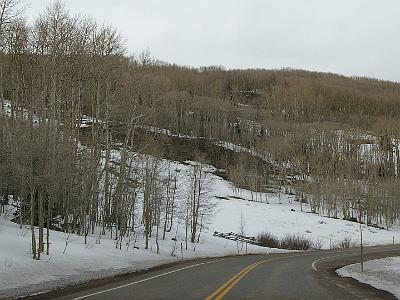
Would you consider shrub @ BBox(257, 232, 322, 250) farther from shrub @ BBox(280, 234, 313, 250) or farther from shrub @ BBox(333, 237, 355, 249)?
shrub @ BBox(333, 237, 355, 249)

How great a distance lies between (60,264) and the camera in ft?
52.5

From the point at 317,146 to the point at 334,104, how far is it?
155 feet

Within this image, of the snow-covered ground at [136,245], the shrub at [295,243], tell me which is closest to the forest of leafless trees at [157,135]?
the snow-covered ground at [136,245]

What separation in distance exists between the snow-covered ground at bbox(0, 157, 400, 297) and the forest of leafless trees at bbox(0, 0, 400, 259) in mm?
1160

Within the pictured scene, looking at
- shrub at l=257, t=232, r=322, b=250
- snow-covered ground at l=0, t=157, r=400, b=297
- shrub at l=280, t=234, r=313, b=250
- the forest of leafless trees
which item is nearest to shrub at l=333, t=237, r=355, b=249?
snow-covered ground at l=0, t=157, r=400, b=297

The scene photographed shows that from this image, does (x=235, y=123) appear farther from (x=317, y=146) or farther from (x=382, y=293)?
(x=382, y=293)

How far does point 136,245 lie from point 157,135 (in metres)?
57.1

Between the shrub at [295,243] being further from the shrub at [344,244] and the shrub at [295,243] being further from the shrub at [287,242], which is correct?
the shrub at [344,244]

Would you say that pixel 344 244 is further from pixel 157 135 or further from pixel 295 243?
pixel 157 135

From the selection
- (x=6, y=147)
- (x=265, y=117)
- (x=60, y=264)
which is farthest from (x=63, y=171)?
(x=265, y=117)

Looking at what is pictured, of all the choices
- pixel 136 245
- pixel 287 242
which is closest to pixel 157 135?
pixel 287 242

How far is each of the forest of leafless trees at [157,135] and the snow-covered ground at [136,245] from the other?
45.7 inches

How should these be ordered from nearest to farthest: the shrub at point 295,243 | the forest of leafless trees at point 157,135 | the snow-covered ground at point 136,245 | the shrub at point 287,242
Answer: the snow-covered ground at point 136,245 → the forest of leafless trees at point 157,135 → the shrub at point 287,242 → the shrub at point 295,243

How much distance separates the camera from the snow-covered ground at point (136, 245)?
13.3 m
